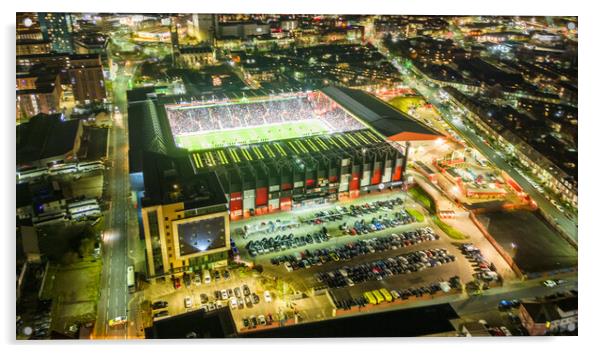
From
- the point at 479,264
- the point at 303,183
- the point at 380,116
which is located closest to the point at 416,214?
the point at 479,264

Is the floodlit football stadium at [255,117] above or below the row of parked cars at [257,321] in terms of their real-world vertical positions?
above

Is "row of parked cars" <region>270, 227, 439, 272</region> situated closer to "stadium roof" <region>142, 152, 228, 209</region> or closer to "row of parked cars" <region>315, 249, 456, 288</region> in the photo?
"row of parked cars" <region>315, 249, 456, 288</region>

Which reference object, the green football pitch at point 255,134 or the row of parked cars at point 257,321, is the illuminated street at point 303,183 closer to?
the row of parked cars at point 257,321

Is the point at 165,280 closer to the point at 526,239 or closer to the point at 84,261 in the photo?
the point at 84,261

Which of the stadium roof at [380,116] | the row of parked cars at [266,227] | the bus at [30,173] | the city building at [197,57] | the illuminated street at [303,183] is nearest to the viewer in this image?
the bus at [30,173]

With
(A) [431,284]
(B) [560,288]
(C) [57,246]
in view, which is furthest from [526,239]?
(C) [57,246]

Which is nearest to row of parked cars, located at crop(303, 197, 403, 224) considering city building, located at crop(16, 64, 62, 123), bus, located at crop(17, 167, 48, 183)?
bus, located at crop(17, 167, 48, 183)

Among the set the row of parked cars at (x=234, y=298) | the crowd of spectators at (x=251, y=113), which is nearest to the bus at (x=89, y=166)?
the crowd of spectators at (x=251, y=113)
